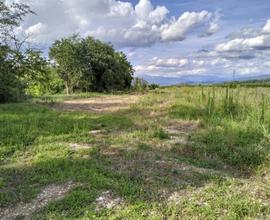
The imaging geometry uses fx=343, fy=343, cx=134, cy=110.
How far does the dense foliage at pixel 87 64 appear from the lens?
29.7 metres

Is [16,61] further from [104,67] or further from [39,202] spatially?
[104,67]

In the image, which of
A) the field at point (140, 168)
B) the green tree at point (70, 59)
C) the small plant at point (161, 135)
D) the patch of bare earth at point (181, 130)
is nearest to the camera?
the field at point (140, 168)

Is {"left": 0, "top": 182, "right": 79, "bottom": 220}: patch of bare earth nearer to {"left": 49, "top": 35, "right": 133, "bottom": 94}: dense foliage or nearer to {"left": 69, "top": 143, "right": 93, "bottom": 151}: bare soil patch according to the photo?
{"left": 69, "top": 143, "right": 93, "bottom": 151}: bare soil patch

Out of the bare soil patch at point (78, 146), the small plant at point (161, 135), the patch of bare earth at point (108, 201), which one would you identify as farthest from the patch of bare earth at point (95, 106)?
the patch of bare earth at point (108, 201)

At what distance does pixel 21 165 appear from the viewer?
5.44 metres

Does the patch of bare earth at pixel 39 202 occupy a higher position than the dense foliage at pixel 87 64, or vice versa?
the dense foliage at pixel 87 64

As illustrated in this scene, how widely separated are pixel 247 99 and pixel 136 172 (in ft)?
18.2

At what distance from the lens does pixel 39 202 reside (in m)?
3.99

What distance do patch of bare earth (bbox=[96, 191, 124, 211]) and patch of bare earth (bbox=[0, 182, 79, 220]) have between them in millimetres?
474

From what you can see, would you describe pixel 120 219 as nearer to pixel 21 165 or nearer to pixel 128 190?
pixel 128 190

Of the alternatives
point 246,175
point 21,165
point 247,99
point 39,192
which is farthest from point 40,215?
point 247,99

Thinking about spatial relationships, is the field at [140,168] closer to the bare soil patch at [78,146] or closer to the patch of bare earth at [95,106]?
the bare soil patch at [78,146]

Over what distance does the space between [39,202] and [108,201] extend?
2.66 feet

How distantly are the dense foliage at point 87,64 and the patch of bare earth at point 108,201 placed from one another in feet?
85.8
